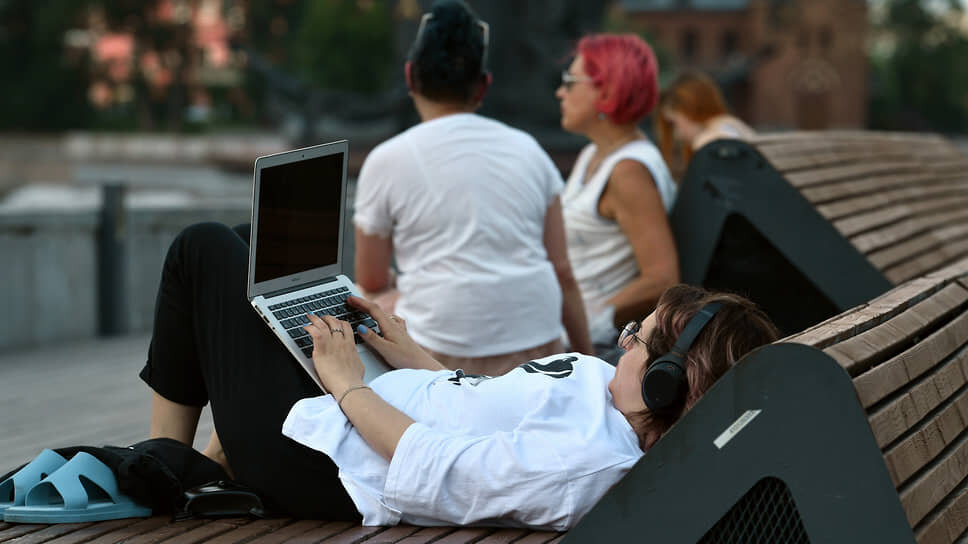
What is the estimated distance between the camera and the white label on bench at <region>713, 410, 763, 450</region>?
1993 mm

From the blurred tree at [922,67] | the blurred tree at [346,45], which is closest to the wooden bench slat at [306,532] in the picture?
the blurred tree at [346,45]

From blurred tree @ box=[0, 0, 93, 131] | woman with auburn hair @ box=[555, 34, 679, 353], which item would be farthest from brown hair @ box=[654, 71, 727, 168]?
blurred tree @ box=[0, 0, 93, 131]

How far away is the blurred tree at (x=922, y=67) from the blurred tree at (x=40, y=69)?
4205 centimetres

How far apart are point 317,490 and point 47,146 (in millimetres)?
43314

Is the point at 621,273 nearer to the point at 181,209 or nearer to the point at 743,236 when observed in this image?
the point at 743,236

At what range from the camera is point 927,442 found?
2.24 metres

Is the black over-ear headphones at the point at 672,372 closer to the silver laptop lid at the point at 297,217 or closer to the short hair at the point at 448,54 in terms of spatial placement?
the silver laptop lid at the point at 297,217

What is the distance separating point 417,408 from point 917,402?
1000 mm

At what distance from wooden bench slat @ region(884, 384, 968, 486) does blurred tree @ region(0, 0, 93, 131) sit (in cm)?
5811

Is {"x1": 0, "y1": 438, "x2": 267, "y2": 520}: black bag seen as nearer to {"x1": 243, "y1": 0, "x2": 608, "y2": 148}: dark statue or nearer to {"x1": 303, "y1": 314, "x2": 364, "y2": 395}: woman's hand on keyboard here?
{"x1": 303, "y1": 314, "x2": 364, "y2": 395}: woman's hand on keyboard

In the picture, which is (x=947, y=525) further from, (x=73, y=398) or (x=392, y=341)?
(x=73, y=398)

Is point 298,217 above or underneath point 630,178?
above

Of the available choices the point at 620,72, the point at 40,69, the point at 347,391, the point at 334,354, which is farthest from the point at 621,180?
the point at 40,69

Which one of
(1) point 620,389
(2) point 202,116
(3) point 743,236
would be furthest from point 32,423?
(2) point 202,116
